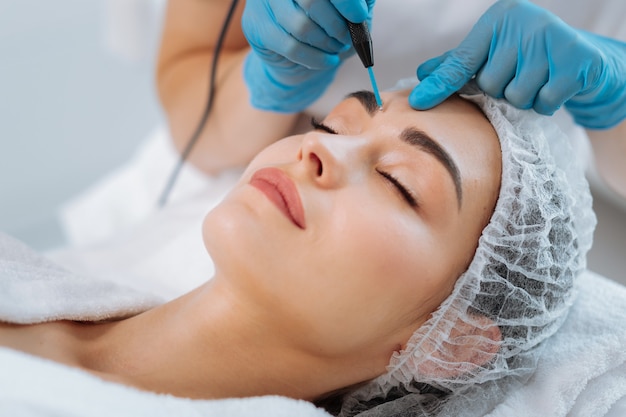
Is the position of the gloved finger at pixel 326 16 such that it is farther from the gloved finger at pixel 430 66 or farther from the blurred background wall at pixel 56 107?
the blurred background wall at pixel 56 107

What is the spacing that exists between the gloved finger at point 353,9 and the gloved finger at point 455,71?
0.15 meters

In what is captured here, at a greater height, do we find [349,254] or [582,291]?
[349,254]

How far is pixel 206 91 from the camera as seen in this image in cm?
191

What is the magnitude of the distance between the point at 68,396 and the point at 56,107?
6.22 ft

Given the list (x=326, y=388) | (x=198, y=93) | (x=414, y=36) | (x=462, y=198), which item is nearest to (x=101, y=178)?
(x=198, y=93)

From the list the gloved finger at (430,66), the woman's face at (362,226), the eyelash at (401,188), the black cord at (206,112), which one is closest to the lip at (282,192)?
the woman's face at (362,226)

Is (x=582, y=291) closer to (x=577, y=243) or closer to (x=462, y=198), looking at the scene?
(x=577, y=243)

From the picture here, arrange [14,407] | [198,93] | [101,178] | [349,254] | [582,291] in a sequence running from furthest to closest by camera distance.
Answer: [101,178] → [198,93] → [582,291] → [349,254] → [14,407]

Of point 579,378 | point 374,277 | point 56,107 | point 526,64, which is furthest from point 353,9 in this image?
point 56,107

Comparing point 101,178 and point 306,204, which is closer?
point 306,204

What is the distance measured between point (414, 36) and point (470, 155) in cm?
51

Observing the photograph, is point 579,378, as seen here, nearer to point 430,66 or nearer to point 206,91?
point 430,66

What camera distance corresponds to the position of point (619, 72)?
1.25 m

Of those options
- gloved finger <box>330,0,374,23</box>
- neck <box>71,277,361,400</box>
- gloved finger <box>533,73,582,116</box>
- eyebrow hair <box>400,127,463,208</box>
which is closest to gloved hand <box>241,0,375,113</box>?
gloved finger <box>330,0,374,23</box>
